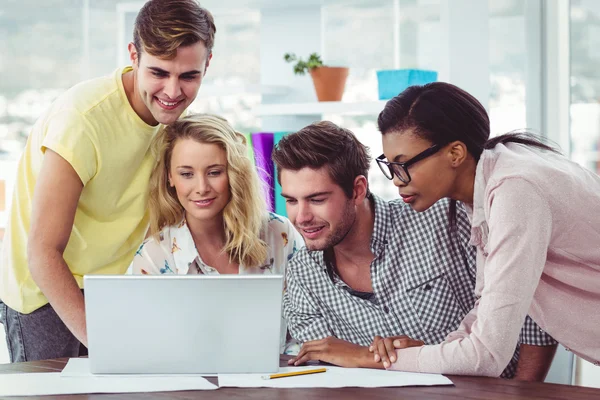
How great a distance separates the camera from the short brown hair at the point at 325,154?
6.89ft

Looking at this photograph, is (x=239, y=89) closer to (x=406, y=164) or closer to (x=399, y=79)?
(x=399, y=79)

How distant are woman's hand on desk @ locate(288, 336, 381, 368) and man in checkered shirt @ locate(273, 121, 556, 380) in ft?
1.01

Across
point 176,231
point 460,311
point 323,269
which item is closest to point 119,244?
point 176,231

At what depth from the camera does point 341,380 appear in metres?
1.57

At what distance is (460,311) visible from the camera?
2.10m

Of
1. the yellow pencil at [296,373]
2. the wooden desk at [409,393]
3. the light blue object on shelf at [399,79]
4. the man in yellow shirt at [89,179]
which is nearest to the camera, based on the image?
the wooden desk at [409,393]

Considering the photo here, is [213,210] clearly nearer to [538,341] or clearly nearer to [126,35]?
[538,341]

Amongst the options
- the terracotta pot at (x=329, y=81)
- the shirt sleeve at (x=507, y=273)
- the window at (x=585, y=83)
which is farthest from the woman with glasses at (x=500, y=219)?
the terracotta pot at (x=329, y=81)

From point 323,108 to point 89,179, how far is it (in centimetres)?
122

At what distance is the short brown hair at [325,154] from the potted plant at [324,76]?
2.95 ft

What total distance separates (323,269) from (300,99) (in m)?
1.24

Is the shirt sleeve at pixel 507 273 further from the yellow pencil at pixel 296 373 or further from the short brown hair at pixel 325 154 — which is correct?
the short brown hair at pixel 325 154

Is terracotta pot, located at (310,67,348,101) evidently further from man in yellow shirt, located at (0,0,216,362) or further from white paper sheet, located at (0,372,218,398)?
white paper sheet, located at (0,372,218,398)

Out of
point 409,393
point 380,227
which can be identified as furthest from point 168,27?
point 409,393
